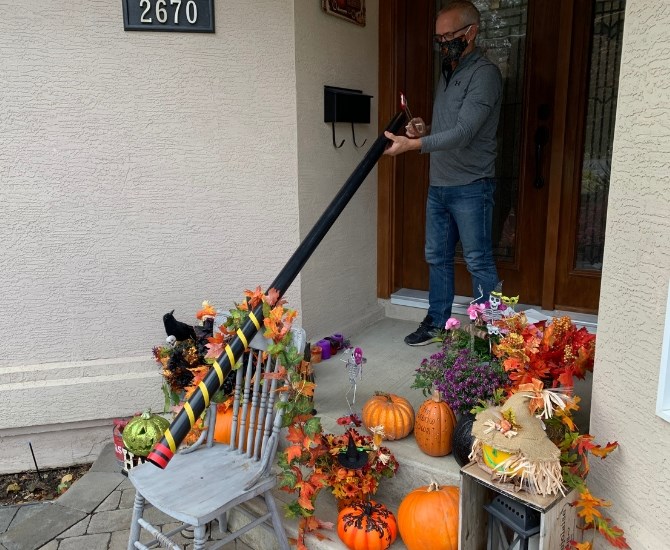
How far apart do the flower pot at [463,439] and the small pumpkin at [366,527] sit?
328 mm

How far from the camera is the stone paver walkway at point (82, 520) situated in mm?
2283

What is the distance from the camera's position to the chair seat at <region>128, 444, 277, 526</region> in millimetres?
1736

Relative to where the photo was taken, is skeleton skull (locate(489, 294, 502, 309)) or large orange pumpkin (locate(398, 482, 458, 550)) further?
skeleton skull (locate(489, 294, 502, 309))

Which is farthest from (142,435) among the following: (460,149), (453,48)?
(453,48)

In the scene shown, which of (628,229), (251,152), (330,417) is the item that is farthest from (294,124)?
(628,229)

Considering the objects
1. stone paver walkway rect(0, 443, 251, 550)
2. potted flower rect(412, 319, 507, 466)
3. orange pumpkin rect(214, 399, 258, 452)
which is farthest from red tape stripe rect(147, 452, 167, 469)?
potted flower rect(412, 319, 507, 466)

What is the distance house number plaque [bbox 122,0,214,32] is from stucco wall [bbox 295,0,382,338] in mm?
456

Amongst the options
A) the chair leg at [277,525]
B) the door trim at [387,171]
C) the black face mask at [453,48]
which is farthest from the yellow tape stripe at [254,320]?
the door trim at [387,171]

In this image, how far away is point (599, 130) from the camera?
3080mm

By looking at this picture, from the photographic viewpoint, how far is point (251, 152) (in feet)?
9.43

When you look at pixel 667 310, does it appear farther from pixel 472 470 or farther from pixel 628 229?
pixel 472 470

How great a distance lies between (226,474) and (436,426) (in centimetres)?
79

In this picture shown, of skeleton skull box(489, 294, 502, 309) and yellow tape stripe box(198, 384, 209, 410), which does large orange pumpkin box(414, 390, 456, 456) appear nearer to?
skeleton skull box(489, 294, 502, 309)

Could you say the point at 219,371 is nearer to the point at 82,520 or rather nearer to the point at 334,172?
the point at 82,520
